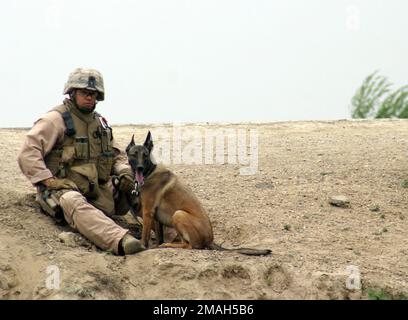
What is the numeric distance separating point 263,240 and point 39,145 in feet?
8.20

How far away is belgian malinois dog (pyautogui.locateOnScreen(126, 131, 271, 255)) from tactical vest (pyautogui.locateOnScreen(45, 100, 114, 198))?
0.56 m

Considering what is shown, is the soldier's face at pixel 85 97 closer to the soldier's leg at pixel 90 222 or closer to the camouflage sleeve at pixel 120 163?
the camouflage sleeve at pixel 120 163

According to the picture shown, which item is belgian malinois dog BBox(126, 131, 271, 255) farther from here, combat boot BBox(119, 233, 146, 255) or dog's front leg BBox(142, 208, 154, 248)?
combat boot BBox(119, 233, 146, 255)

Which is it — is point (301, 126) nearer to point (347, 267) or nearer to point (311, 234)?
point (311, 234)

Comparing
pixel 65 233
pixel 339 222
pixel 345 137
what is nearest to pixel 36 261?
pixel 65 233

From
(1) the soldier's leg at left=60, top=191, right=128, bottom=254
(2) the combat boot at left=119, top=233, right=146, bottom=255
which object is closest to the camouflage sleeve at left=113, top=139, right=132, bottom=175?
(1) the soldier's leg at left=60, top=191, right=128, bottom=254

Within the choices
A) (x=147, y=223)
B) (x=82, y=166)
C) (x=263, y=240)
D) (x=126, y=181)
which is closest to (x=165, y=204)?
(x=147, y=223)

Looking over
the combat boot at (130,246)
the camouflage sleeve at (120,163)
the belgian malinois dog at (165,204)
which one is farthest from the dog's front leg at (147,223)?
the camouflage sleeve at (120,163)

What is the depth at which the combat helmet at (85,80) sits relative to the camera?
23.4ft

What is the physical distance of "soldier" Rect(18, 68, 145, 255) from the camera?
6722 millimetres

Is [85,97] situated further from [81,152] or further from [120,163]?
[120,163]
